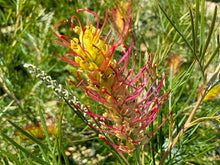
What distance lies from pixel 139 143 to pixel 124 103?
64 mm

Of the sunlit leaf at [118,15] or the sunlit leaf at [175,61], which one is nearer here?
the sunlit leaf at [118,15]

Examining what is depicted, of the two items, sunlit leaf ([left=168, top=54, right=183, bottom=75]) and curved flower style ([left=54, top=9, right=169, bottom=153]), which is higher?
curved flower style ([left=54, top=9, right=169, bottom=153])

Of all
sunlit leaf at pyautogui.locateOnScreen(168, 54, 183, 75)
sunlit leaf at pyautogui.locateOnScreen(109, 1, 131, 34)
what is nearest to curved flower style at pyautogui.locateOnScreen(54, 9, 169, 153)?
sunlit leaf at pyautogui.locateOnScreen(109, 1, 131, 34)

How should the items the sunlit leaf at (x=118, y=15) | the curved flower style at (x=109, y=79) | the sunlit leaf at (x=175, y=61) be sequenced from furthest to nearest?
the sunlit leaf at (x=175, y=61) → the sunlit leaf at (x=118, y=15) → the curved flower style at (x=109, y=79)

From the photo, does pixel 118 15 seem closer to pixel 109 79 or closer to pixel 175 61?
pixel 175 61

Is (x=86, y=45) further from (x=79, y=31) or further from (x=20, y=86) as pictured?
(x=20, y=86)

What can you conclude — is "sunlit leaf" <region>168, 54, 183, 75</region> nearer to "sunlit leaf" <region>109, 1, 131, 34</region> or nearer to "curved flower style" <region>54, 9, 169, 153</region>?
"sunlit leaf" <region>109, 1, 131, 34</region>

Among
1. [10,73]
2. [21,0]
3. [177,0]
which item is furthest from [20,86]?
[177,0]

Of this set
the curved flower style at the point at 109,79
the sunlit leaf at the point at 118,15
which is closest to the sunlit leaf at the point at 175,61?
the sunlit leaf at the point at 118,15

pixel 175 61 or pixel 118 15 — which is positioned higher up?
pixel 118 15

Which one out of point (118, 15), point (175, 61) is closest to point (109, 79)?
point (118, 15)

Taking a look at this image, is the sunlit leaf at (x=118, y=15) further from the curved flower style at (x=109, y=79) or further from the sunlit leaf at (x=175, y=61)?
the curved flower style at (x=109, y=79)

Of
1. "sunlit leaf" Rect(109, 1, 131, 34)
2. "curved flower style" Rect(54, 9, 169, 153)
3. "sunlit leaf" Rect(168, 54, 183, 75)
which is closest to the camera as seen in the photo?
"curved flower style" Rect(54, 9, 169, 153)

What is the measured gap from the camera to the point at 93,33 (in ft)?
1.09
